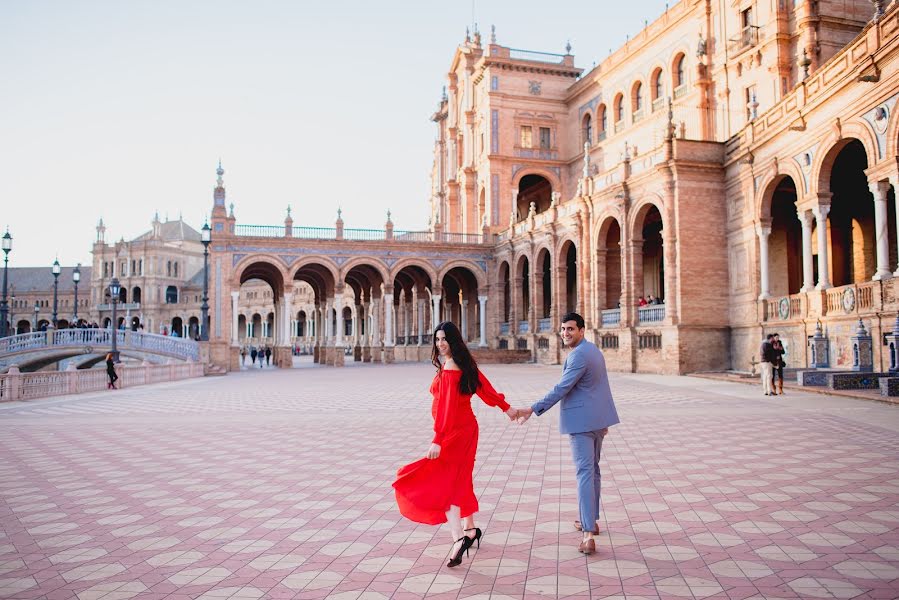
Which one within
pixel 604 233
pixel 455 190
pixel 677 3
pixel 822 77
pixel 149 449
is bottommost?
pixel 149 449

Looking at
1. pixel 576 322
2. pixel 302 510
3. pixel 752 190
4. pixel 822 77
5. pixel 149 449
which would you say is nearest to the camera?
pixel 576 322

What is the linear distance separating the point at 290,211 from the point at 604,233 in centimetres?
1955

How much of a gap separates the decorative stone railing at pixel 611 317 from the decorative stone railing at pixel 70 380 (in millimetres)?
18155

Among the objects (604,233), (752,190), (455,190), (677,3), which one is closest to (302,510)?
(752,190)

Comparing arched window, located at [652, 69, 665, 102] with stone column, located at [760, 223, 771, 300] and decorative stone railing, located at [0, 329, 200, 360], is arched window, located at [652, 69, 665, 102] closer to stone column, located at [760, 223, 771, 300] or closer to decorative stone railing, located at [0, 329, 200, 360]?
stone column, located at [760, 223, 771, 300]

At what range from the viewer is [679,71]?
116 ft

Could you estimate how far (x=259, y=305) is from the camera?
85.4m

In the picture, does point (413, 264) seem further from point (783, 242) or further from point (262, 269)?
point (783, 242)

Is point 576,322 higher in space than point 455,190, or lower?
lower

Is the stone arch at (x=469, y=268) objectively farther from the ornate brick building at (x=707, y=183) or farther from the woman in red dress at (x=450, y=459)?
the woman in red dress at (x=450, y=459)

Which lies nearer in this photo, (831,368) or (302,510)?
(302,510)

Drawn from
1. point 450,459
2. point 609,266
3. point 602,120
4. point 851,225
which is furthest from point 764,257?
point 602,120

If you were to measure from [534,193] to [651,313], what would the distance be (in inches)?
940

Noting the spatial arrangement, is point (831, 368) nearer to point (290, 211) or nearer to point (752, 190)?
point (752, 190)
